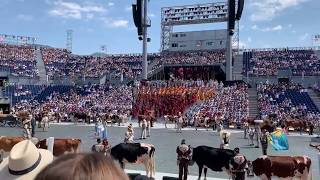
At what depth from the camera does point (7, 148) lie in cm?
1653

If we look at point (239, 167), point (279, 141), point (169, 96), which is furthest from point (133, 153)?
point (169, 96)

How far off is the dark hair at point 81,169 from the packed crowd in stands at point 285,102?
41625mm

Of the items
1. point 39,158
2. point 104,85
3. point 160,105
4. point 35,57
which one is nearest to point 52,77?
point 35,57

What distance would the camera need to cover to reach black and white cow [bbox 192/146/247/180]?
1352cm

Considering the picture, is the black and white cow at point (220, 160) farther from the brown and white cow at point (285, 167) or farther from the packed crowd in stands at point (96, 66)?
the packed crowd in stands at point (96, 66)

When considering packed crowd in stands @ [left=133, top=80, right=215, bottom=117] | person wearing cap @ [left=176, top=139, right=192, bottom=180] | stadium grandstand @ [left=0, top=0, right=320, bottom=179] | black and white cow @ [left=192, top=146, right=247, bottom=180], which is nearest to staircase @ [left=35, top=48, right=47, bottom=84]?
stadium grandstand @ [left=0, top=0, right=320, bottom=179]

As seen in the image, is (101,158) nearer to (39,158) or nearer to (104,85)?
(39,158)

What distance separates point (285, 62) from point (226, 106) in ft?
71.7

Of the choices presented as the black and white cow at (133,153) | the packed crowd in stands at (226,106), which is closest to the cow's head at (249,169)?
the black and white cow at (133,153)

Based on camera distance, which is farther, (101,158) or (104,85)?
(104,85)

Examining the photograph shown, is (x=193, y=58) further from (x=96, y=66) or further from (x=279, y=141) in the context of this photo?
(x=279, y=141)

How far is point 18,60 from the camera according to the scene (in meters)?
77.8

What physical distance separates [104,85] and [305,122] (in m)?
31.5

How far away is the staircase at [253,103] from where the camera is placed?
155ft
